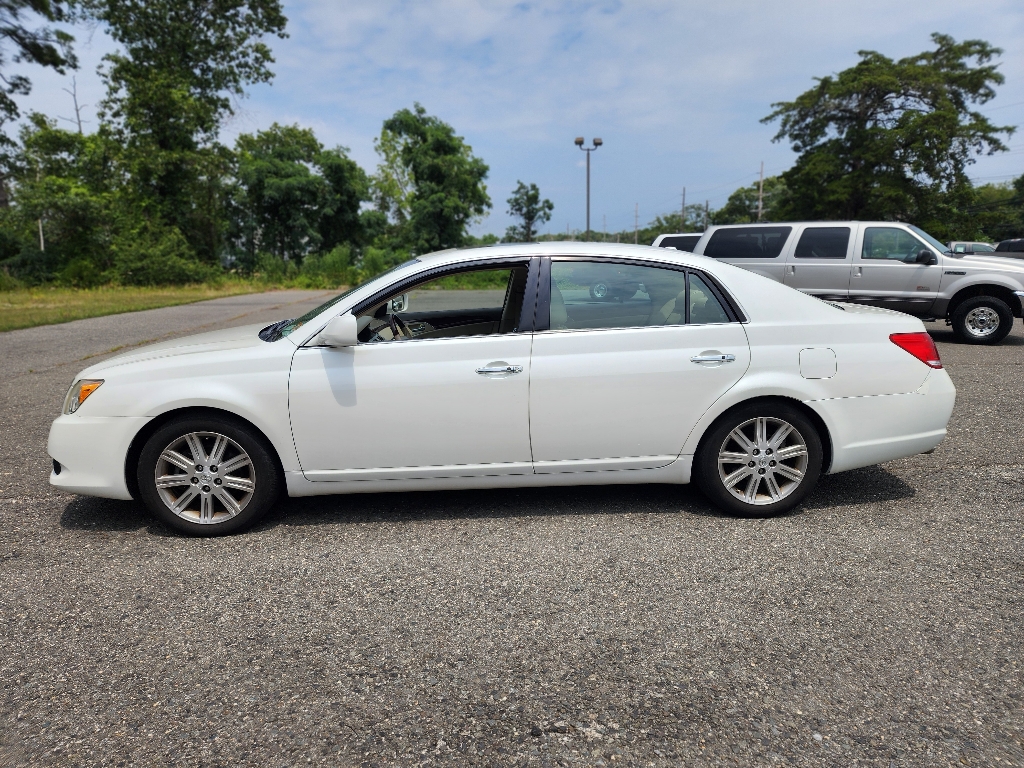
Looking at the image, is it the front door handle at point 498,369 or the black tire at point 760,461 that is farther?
the black tire at point 760,461

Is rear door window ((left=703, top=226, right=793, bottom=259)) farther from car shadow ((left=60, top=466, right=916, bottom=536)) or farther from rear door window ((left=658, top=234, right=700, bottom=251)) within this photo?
car shadow ((left=60, top=466, right=916, bottom=536))

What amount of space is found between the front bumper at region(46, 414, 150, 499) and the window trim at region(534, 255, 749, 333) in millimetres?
2254

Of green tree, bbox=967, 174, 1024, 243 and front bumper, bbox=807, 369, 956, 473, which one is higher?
green tree, bbox=967, 174, 1024, 243

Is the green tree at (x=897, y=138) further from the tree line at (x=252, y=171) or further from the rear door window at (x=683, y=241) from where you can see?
the rear door window at (x=683, y=241)

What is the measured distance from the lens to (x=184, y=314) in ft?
62.3

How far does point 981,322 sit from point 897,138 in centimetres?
3766

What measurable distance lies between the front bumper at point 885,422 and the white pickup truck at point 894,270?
6739 millimetres

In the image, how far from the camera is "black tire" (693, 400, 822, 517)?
3926 mm

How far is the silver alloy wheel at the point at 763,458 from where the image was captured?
3.94m

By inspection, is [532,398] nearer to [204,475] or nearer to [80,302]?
[204,475]

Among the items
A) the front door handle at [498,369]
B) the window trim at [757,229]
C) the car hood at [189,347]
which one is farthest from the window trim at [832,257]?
the car hood at [189,347]

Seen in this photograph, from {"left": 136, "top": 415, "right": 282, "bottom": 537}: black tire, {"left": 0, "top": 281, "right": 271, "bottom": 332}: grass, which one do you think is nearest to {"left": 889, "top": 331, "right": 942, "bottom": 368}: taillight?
{"left": 136, "top": 415, "right": 282, "bottom": 537}: black tire

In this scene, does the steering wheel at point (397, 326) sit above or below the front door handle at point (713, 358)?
above

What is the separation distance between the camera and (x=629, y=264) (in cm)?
407
